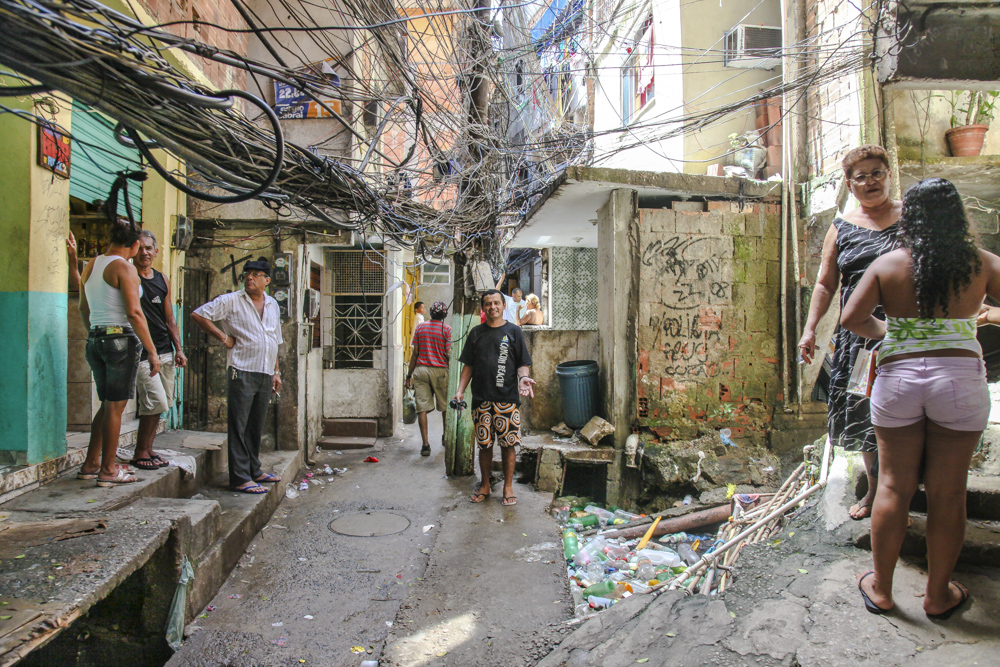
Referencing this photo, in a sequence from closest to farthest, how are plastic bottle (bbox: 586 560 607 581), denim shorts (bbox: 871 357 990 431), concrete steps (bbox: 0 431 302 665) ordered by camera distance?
denim shorts (bbox: 871 357 990 431)
concrete steps (bbox: 0 431 302 665)
plastic bottle (bbox: 586 560 607 581)

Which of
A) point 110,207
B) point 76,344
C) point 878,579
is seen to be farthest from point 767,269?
point 76,344

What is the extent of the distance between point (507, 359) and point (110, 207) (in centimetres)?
324

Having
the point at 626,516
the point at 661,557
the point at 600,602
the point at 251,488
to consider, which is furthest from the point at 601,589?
the point at 251,488

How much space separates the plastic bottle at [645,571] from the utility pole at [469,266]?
246 cm

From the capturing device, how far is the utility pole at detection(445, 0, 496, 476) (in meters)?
6.17

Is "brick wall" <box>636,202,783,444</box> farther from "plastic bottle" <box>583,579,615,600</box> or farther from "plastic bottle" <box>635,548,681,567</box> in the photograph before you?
"plastic bottle" <box>583,579,615,600</box>

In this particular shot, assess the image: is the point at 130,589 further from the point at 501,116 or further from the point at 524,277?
Answer: the point at 524,277

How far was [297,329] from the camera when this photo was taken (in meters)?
7.40

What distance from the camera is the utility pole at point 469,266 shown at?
6168 millimetres

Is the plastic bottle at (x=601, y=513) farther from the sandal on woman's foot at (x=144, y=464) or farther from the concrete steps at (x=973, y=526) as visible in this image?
the sandal on woman's foot at (x=144, y=464)

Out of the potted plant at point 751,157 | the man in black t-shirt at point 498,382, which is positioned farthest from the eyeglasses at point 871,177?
the potted plant at point 751,157

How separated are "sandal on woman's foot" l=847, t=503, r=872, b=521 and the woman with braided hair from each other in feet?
2.19

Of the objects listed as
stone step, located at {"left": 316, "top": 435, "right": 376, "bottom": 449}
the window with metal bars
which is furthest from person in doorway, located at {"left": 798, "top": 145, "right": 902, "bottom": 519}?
the window with metal bars

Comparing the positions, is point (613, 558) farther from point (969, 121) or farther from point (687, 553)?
point (969, 121)
